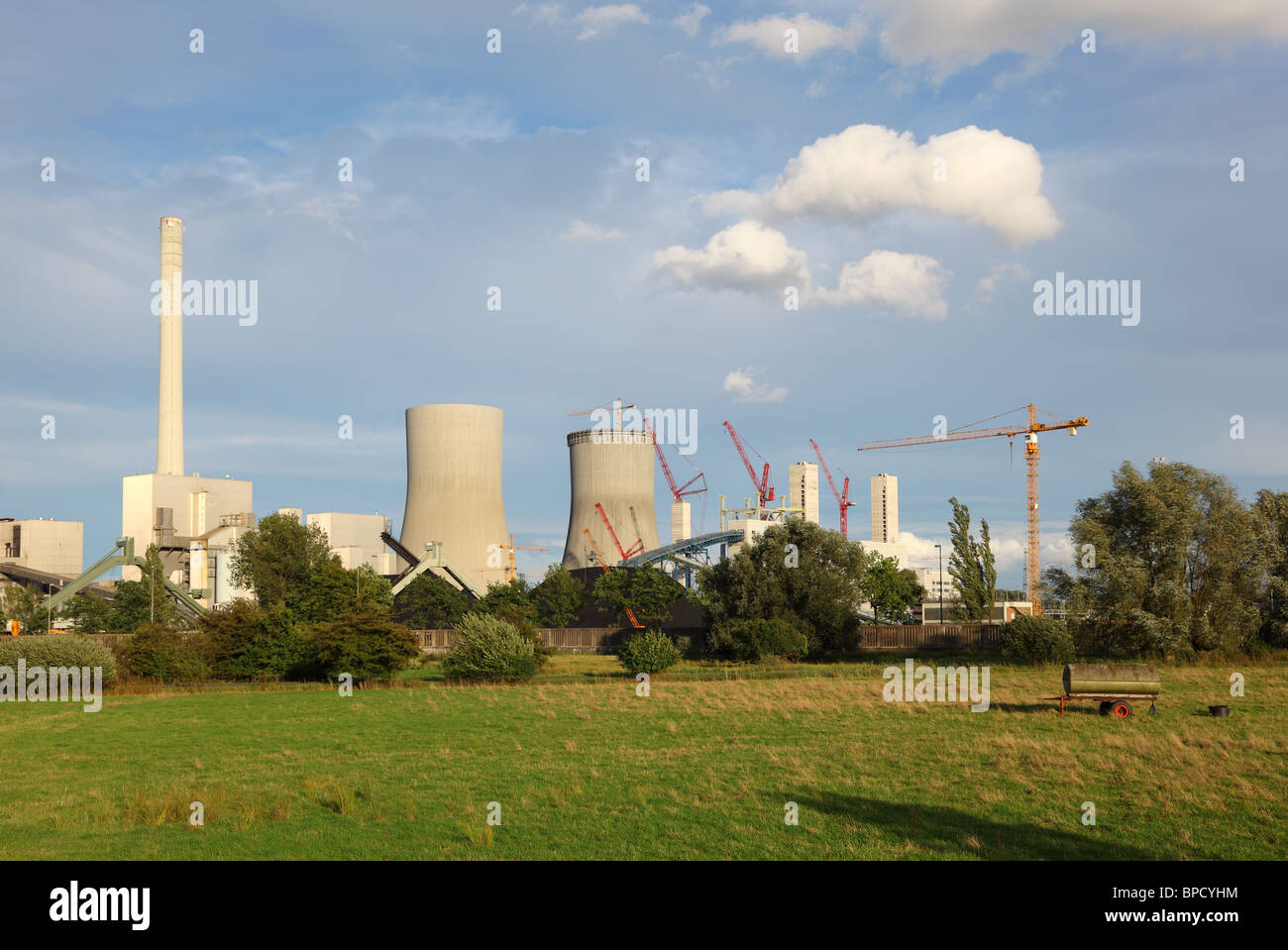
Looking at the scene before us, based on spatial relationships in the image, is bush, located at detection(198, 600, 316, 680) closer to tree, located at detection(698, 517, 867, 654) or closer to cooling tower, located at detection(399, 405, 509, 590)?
Answer: tree, located at detection(698, 517, 867, 654)

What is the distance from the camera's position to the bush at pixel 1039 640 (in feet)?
133

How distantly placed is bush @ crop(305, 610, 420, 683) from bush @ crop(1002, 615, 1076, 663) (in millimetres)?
23315

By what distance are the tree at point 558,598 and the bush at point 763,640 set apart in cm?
3559

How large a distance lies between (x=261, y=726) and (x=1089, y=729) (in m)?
17.3

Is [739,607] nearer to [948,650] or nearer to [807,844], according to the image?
[948,650]

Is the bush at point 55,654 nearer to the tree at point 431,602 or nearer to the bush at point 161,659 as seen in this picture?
the bush at point 161,659

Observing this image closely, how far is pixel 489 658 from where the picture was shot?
36.8 m

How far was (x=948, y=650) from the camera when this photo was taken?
54031 mm

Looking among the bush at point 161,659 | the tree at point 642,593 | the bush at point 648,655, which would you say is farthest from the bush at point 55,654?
the tree at point 642,593

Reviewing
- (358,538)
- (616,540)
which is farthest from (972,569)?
(358,538)

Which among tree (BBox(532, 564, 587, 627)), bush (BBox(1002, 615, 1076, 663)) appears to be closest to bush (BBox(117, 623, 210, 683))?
bush (BBox(1002, 615, 1076, 663))

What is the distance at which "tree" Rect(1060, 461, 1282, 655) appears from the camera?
40656 millimetres

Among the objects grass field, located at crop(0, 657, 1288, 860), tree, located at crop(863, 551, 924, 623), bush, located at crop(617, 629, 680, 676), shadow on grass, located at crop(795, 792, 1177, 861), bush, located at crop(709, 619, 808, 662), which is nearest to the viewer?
shadow on grass, located at crop(795, 792, 1177, 861)

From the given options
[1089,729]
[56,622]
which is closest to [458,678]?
[1089,729]
